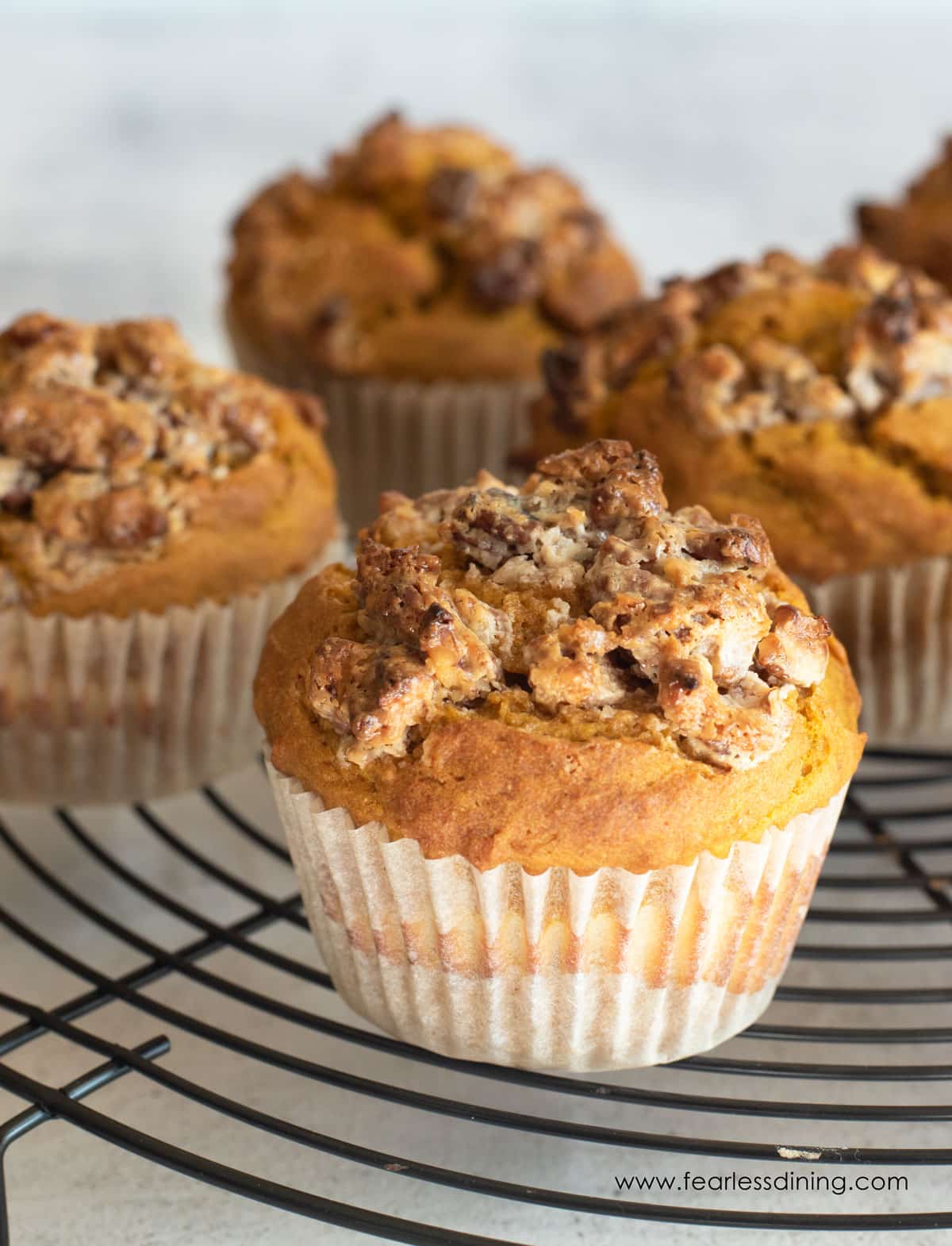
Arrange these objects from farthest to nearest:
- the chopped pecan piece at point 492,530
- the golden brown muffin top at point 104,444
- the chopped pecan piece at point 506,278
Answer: the chopped pecan piece at point 506,278 → the golden brown muffin top at point 104,444 → the chopped pecan piece at point 492,530

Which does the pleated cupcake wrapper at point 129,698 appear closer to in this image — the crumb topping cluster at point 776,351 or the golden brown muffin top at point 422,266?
the crumb topping cluster at point 776,351

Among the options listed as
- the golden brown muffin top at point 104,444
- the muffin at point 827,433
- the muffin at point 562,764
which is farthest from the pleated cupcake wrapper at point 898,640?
the golden brown muffin top at point 104,444

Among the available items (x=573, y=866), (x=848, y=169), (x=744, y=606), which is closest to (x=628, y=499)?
(x=744, y=606)

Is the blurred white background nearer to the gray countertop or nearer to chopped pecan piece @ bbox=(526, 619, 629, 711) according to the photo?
the gray countertop

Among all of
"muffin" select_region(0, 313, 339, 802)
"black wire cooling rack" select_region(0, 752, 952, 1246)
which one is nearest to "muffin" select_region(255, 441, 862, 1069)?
"black wire cooling rack" select_region(0, 752, 952, 1246)

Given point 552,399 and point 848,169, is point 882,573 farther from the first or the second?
point 848,169

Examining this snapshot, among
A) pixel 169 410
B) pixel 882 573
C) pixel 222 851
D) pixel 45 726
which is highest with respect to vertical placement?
pixel 169 410
